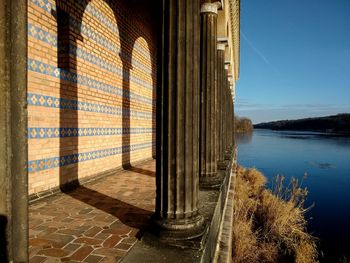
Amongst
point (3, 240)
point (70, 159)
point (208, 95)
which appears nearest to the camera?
point (3, 240)

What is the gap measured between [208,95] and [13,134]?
438cm

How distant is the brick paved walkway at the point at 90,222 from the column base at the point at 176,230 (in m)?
0.32

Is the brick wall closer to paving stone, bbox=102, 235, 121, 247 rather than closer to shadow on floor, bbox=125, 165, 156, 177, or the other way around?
shadow on floor, bbox=125, 165, 156, 177

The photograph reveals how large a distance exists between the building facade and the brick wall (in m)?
0.02

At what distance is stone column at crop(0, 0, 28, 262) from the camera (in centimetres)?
91

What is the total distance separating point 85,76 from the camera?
530 cm

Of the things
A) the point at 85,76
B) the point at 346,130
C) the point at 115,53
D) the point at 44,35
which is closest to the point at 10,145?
the point at 44,35

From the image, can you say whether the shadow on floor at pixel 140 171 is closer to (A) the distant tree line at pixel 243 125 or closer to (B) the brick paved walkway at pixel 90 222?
(B) the brick paved walkway at pixel 90 222

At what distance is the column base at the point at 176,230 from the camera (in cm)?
255

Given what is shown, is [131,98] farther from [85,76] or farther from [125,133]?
[85,76]

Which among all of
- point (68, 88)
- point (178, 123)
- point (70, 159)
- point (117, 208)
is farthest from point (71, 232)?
point (68, 88)

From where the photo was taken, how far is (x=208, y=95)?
512 cm

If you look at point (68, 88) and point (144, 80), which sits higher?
point (144, 80)

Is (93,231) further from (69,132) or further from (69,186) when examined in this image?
(69,132)
